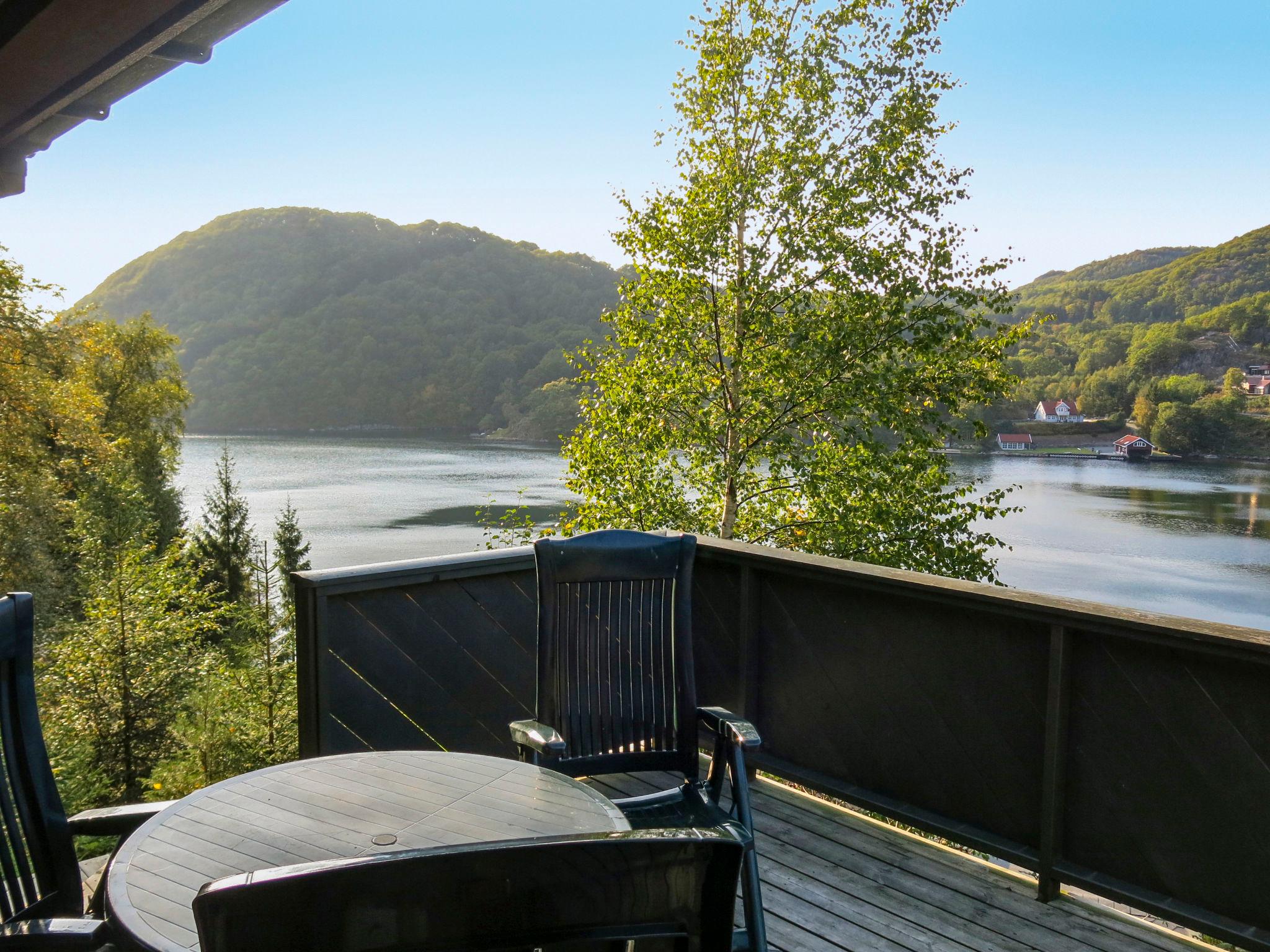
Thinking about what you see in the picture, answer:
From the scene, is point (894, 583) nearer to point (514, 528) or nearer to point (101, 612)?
point (514, 528)

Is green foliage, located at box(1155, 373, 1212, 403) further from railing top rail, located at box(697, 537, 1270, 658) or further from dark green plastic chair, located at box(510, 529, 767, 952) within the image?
dark green plastic chair, located at box(510, 529, 767, 952)

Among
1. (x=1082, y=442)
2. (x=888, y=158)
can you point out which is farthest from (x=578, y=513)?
(x=1082, y=442)

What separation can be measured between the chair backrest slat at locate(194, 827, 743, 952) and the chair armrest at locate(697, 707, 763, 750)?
3.85 ft

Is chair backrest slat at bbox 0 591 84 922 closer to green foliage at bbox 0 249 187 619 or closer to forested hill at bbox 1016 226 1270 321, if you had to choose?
green foliage at bbox 0 249 187 619

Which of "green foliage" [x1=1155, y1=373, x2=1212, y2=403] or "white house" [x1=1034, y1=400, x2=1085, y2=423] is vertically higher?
"green foliage" [x1=1155, y1=373, x2=1212, y2=403]

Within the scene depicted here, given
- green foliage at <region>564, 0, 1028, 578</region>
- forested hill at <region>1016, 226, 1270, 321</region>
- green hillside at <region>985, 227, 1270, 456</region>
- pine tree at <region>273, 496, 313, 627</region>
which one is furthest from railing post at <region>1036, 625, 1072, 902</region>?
pine tree at <region>273, 496, 313, 627</region>

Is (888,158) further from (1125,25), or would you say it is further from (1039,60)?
(1125,25)

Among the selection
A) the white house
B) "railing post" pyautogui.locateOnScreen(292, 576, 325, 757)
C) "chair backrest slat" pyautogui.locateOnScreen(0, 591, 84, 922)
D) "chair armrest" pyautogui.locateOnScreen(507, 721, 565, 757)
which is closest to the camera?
"chair backrest slat" pyautogui.locateOnScreen(0, 591, 84, 922)

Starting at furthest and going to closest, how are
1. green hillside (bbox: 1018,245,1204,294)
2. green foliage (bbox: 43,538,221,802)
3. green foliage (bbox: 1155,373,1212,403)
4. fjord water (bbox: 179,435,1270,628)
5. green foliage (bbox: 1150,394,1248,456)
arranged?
1. green hillside (bbox: 1018,245,1204,294)
2. green foliage (bbox: 1150,394,1248,456)
3. fjord water (bbox: 179,435,1270,628)
4. green foliage (bbox: 1155,373,1212,403)
5. green foliage (bbox: 43,538,221,802)


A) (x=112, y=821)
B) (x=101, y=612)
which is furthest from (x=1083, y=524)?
(x=112, y=821)

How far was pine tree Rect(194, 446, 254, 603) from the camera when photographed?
32.8 metres

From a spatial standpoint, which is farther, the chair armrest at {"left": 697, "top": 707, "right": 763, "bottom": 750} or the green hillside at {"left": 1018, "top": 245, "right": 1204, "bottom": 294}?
the green hillside at {"left": 1018, "top": 245, "right": 1204, "bottom": 294}

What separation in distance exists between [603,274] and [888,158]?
89.5 ft

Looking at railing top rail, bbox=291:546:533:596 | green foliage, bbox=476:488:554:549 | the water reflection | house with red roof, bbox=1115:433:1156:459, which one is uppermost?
railing top rail, bbox=291:546:533:596
